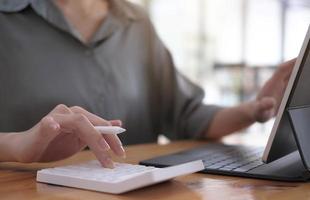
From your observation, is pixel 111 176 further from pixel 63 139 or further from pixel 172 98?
pixel 172 98

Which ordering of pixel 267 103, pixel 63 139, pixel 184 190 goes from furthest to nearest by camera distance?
pixel 267 103 < pixel 63 139 < pixel 184 190

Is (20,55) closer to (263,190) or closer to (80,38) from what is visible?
(80,38)

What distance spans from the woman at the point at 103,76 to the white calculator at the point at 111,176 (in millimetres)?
359

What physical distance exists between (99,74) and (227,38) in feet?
8.65

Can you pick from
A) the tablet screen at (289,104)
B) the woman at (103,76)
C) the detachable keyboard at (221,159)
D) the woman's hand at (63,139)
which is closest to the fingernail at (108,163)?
the woman's hand at (63,139)

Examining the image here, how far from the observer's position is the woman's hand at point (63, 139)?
70 centimetres

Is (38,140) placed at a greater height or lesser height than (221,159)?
greater

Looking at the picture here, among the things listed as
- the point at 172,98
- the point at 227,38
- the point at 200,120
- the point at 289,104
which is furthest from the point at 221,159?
the point at 227,38

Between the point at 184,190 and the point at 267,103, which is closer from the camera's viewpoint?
the point at 184,190

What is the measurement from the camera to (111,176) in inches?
25.3

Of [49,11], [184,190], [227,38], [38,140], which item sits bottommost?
[227,38]

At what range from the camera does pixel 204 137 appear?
4.31 feet

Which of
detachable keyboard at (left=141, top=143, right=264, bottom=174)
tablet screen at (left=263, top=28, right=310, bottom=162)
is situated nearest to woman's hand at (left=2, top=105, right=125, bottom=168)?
detachable keyboard at (left=141, top=143, right=264, bottom=174)

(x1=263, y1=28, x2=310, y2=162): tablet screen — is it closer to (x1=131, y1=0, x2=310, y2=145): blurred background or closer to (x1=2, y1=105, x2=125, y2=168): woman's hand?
(x1=2, y1=105, x2=125, y2=168): woman's hand
